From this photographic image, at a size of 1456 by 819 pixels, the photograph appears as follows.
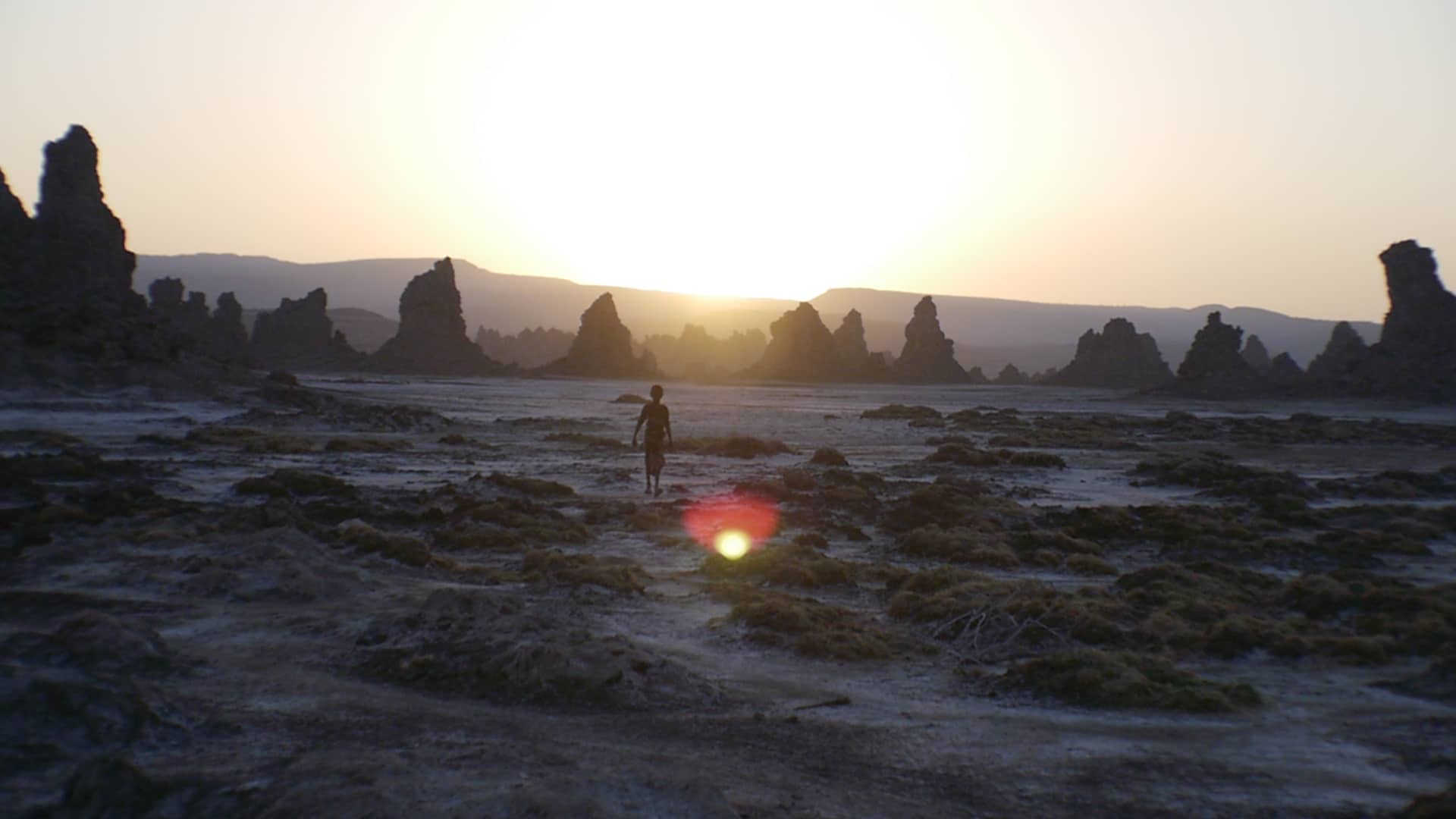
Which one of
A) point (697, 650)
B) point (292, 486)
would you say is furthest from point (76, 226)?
point (697, 650)

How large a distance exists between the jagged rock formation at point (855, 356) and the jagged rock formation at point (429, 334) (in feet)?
122

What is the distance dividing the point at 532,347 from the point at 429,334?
166 feet

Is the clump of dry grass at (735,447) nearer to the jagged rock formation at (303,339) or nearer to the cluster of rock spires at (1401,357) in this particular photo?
the cluster of rock spires at (1401,357)

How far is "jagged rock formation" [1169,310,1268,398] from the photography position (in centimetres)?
8069

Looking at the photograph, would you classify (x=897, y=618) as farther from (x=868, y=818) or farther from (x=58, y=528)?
(x=58, y=528)

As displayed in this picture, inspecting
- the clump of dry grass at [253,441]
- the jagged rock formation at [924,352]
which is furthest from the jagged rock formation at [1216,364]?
the clump of dry grass at [253,441]

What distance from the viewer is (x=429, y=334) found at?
3553 inches

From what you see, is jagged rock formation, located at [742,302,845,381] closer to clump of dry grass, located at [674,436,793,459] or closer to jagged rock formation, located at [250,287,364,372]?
jagged rock formation, located at [250,287,364,372]

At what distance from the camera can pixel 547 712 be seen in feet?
21.7

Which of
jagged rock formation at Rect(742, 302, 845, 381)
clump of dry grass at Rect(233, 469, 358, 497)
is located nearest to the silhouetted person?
clump of dry grass at Rect(233, 469, 358, 497)

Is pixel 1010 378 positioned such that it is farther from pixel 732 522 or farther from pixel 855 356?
pixel 732 522

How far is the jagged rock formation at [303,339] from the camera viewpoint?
8938 cm

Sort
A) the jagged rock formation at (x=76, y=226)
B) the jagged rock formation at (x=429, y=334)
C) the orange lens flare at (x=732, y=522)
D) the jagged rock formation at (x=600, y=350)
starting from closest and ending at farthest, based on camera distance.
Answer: the orange lens flare at (x=732, y=522) < the jagged rock formation at (x=76, y=226) < the jagged rock formation at (x=429, y=334) < the jagged rock formation at (x=600, y=350)

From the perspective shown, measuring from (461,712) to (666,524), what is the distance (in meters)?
8.72
